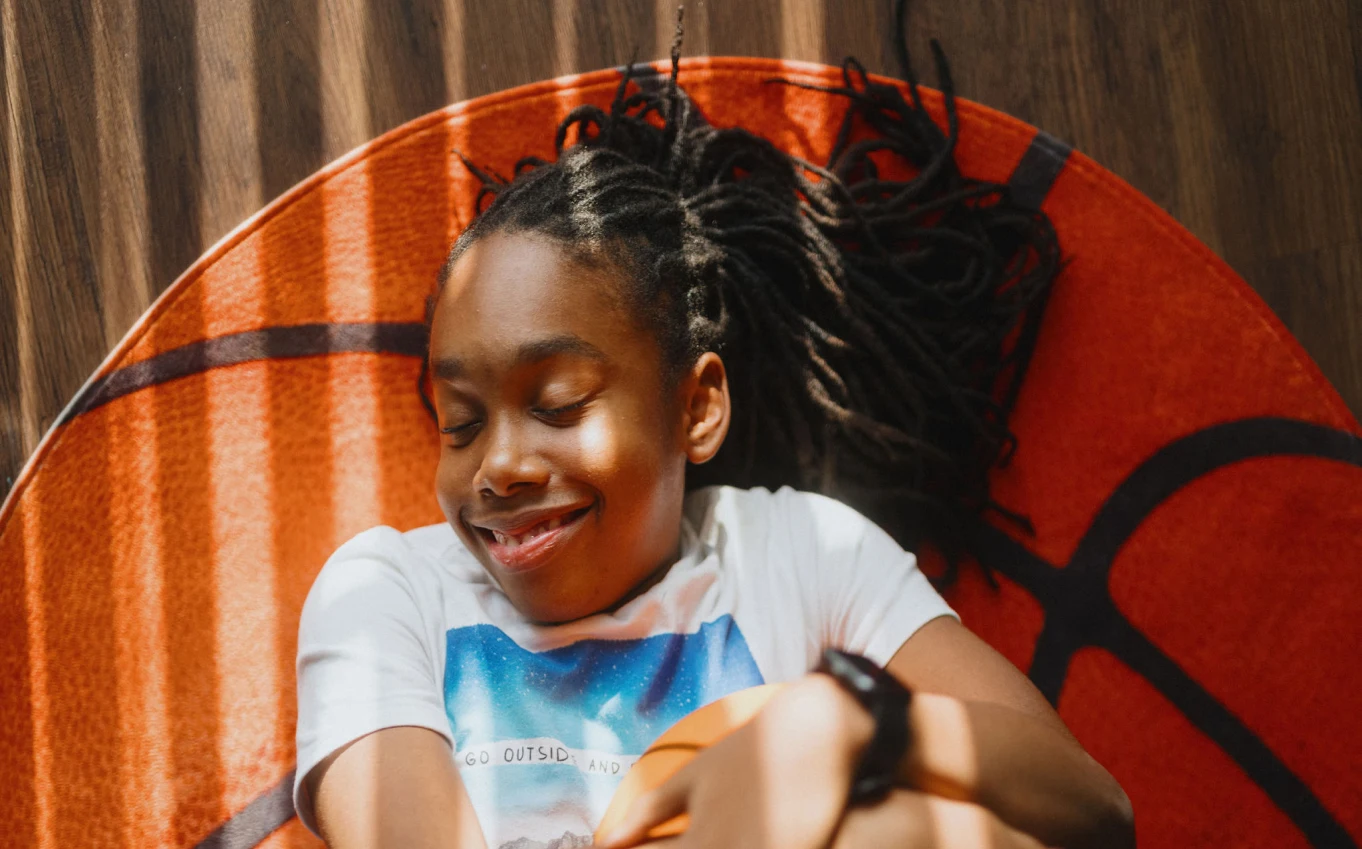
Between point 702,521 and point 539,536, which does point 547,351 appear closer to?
point 539,536

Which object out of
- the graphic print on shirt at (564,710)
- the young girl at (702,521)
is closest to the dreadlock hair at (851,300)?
the young girl at (702,521)

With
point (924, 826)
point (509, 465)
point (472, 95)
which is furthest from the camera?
point (472, 95)

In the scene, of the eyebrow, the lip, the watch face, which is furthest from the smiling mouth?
the watch face

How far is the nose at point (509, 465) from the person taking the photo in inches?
32.4

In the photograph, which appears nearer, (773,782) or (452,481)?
(773,782)

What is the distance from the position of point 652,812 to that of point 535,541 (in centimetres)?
24

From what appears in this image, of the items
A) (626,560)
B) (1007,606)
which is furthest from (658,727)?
(1007,606)

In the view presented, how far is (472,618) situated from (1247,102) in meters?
1.04

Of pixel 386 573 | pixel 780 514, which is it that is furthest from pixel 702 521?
pixel 386 573

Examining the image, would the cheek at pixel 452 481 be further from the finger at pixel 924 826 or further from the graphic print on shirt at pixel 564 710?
the finger at pixel 924 826

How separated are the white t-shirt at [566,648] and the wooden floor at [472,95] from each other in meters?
0.48

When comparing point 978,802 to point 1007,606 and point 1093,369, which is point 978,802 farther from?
point 1093,369

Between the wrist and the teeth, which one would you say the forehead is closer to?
the teeth

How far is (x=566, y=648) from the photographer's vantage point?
2.94ft
